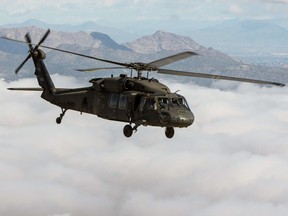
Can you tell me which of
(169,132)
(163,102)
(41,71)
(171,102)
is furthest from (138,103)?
(41,71)

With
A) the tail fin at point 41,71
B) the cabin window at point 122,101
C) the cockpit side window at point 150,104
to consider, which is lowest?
the tail fin at point 41,71

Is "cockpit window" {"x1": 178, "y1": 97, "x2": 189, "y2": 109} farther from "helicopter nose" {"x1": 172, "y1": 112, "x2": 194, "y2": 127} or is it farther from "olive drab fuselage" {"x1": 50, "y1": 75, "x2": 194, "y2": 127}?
"helicopter nose" {"x1": 172, "y1": 112, "x2": 194, "y2": 127}

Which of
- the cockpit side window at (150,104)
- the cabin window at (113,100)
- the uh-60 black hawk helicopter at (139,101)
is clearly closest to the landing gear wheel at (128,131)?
the uh-60 black hawk helicopter at (139,101)

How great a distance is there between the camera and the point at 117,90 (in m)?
47.9

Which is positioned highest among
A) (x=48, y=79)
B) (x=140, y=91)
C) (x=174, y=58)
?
(x=174, y=58)

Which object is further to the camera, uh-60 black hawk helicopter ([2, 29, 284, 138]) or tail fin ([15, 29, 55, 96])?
tail fin ([15, 29, 55, 96])

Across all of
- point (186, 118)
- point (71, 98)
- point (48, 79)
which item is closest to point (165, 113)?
point (186, 118)

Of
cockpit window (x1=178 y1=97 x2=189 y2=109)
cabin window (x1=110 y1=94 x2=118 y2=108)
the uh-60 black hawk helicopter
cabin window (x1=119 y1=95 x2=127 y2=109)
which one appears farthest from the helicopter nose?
cabin window (x1=110 y1=94 x2=118 y2=108)

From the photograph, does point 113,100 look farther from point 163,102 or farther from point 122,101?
point 163,102

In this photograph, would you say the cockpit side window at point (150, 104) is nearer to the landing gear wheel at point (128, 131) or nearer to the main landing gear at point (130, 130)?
the main landing gear at point (130, 130)

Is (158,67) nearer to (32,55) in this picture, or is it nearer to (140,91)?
(140,91)

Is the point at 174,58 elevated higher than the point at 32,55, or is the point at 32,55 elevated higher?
the point at 174,58

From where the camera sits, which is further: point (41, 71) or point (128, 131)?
point (41, 71)

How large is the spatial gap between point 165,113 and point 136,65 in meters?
5.03
